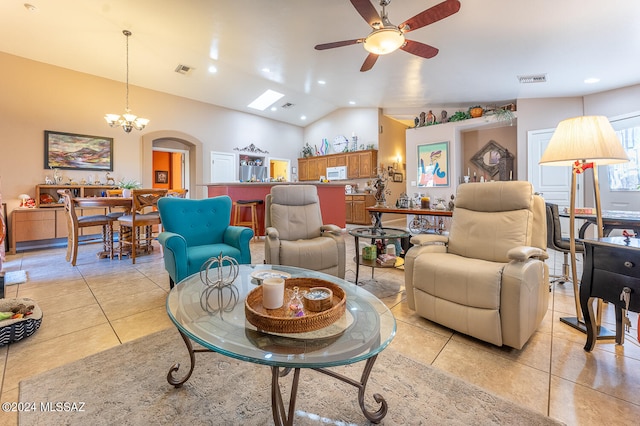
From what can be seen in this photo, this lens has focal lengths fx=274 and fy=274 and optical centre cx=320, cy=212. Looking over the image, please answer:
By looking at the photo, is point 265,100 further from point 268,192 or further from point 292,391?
point 292,391

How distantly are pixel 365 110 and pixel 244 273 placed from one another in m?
7.24

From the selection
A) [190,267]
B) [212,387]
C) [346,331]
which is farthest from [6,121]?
[346,331]

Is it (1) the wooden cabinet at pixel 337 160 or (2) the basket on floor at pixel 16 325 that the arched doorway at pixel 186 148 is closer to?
(1) the wooden cabinet at pixel 337 160

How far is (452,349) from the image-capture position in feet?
5.67

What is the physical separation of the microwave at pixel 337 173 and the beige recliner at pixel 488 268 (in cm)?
610

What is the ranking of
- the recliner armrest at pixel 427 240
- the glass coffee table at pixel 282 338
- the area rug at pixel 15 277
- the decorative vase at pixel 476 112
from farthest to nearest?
1. the decorative vase at pixel 476 112
2. the area rug at pixel 15 277
3. the recliner armrest at pixel 427 240
4. the glass coffee table at pixel 282 338

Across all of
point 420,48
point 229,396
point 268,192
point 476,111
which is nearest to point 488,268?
point 229,396

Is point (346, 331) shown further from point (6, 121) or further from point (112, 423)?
point (6, 121)

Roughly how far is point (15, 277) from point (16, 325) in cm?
201

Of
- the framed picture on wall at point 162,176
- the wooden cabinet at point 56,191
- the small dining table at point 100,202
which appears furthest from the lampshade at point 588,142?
the framed picture on wall at point 162,176

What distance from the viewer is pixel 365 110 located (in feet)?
26.1

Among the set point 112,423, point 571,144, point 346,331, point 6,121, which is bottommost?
point 112,423

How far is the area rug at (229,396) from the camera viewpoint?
118cm

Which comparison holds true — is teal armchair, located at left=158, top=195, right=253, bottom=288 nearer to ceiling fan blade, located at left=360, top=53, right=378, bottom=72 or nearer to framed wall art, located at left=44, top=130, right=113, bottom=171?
ceiling fan blade, located at left=360, top=53, right=378, bottom=72
